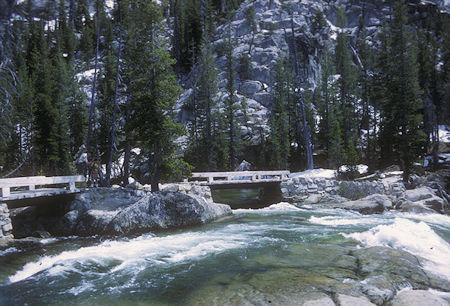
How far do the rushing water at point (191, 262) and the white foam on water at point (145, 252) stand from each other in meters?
0.03

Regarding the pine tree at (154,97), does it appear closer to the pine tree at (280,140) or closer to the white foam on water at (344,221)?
the white foam on water at (344,221)

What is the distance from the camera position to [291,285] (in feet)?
19.8

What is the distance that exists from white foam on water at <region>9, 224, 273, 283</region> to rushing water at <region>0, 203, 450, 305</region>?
30 mm

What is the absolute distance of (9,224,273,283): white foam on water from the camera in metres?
8.48

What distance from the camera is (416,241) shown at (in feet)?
29.1

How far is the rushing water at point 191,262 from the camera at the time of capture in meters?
6.30

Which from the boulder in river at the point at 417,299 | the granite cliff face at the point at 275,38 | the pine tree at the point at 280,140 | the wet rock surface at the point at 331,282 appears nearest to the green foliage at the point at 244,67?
the granite cliff face at the point at 275,38

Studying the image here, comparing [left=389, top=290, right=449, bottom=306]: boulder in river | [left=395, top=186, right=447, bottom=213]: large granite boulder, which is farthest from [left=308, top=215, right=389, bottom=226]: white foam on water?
[left=389, top=290, right=449, bottom=306]: boulder in river

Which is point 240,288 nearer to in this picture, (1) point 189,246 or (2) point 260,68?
(1) point 189,246

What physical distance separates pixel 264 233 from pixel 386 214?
29.1ft

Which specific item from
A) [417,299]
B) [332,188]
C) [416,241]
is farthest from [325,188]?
[417,299]

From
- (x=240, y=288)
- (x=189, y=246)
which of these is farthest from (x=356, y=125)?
(x=240, y=288)

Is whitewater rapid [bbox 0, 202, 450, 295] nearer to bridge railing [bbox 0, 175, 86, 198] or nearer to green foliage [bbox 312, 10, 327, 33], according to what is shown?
bridge railing [bbox 0, 175, 86, 198]

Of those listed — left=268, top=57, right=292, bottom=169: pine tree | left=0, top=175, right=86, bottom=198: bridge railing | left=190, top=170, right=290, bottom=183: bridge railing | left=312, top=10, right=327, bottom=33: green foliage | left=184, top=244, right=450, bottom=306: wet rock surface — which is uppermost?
left=312, top=10, right=327, bottom=33: green foliage
